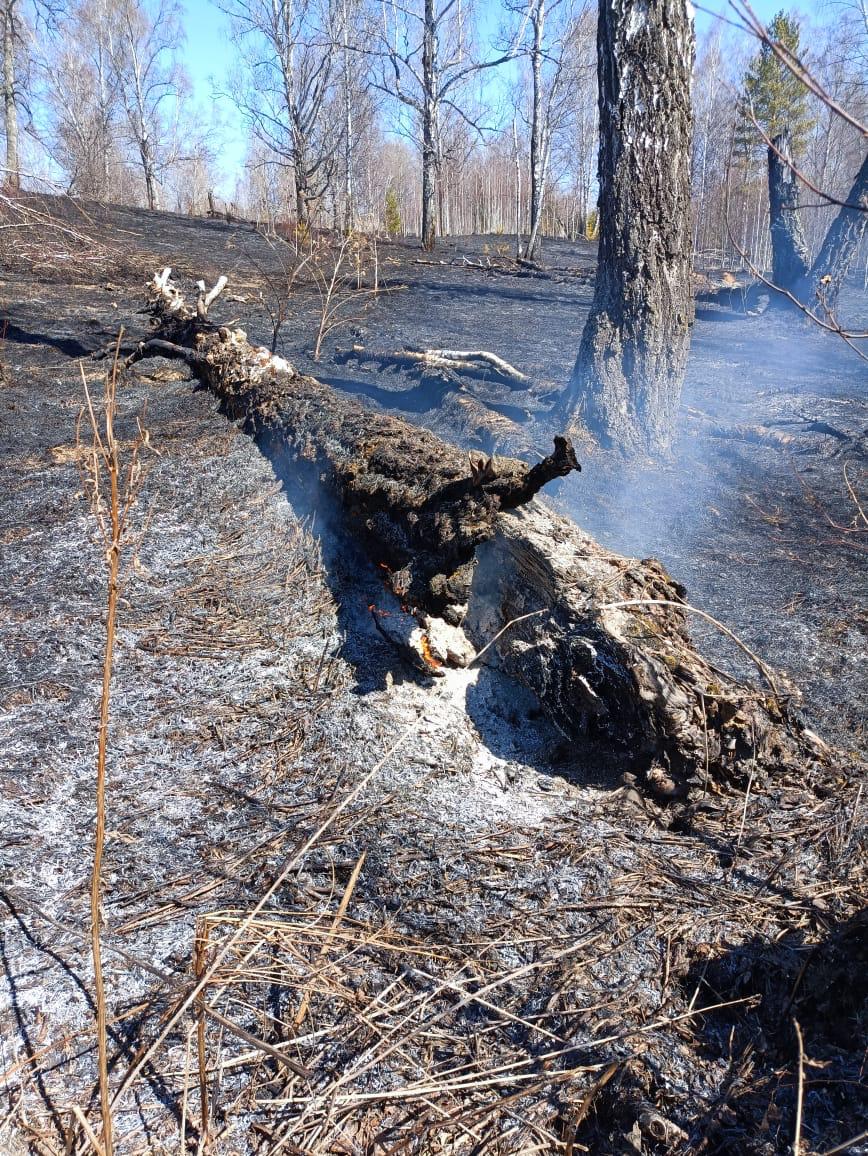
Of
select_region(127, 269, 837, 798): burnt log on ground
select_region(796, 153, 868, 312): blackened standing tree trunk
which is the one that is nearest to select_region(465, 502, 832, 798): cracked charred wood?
select_region(127, 269, 837, 798): burnt log on ground

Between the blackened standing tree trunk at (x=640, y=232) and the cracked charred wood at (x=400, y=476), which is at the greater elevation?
the blackened standing tree trunk at (x=640, y=232)

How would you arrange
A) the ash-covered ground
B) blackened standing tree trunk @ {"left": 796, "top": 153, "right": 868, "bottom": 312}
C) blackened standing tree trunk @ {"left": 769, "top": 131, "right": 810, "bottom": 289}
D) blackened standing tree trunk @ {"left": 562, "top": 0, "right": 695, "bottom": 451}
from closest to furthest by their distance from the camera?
the ash-covered ground
blackened standing tree trunk @ {"left": 562, "top": 0, "right": 695, "bottom": 451}
blackened standing tree trunk @ {"left": 796, "top": 153, "right": 868, "bottom": 312}
blackened standing tree trunk @ {"left": 769, "top": 131, "right": 810, "bottom": 289}

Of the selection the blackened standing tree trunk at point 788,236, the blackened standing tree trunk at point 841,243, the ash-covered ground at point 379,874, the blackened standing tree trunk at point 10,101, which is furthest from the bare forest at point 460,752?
the blackened standing tree trunk at point 10,101

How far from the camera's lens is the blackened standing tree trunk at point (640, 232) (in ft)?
15.5

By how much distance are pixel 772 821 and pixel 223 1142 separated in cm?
159

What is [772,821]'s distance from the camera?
7.03 ft

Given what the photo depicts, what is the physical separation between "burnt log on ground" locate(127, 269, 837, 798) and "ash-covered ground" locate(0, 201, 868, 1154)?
0.46 feet

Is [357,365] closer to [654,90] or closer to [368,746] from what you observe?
[654,90]

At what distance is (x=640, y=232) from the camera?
4973mm

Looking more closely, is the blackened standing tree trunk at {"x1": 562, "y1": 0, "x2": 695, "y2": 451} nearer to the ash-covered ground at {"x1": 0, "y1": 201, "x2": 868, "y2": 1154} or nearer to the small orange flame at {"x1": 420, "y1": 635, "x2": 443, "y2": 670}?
the ash-covered ground at {"x1": 0, "y1": 201, "x2": 868, "y2": 1154}

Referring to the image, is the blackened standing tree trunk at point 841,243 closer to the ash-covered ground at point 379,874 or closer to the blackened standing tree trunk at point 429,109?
the ash-covered ground at point 379,874

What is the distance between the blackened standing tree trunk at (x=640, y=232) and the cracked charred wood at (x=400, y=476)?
1865 mm

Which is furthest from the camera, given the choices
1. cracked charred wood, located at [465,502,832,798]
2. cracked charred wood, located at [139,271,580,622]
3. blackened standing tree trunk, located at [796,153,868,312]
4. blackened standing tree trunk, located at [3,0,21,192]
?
blackened standing tree trunk, located at [3,0,21,192]

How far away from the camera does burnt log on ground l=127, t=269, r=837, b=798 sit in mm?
2283
